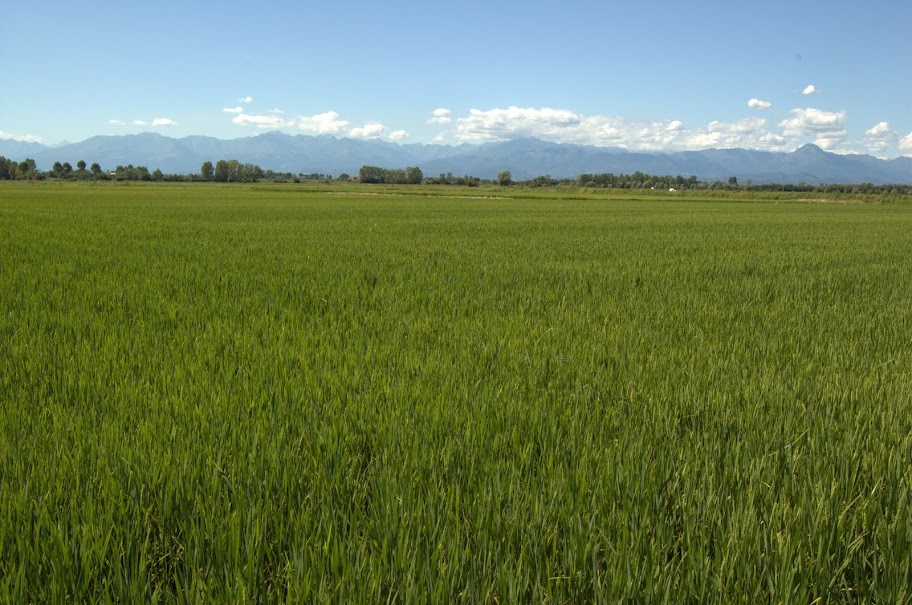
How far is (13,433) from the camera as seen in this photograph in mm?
2830

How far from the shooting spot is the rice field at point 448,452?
1821 millimetres

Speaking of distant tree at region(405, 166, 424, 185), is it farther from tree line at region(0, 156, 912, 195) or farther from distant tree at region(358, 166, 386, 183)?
distant tree at region(358, 166, 386, 183)

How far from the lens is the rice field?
5.98ft

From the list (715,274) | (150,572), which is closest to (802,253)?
(715,274)

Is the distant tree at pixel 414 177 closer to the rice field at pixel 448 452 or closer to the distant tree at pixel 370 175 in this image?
the distant tree at pixel 370 175

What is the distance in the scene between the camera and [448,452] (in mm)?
2578

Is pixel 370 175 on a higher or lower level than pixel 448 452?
higher

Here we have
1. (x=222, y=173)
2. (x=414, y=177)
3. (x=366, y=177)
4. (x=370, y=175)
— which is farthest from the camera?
(x=370, y=175)

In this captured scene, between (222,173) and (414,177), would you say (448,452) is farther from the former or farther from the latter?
(222,173)

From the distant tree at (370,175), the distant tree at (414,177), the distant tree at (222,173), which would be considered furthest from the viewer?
the distant tree at (414,177)

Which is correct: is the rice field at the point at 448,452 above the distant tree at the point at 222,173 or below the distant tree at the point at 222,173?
below

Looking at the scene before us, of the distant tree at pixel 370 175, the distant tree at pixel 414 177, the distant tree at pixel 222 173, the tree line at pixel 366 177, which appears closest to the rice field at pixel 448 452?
the tree line at pixel 366 177

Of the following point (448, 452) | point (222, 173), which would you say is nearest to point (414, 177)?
point (222, 173)

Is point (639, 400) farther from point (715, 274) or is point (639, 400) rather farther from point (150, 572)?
point (715, 274)
